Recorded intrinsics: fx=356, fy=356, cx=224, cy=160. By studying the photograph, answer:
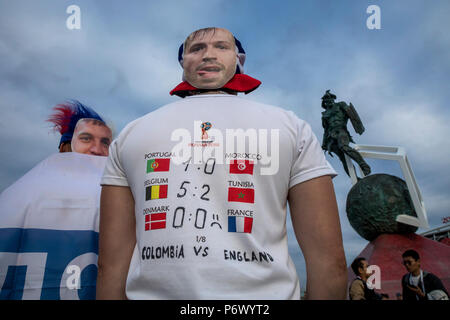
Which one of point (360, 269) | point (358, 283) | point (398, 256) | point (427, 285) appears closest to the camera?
point (358, 283)

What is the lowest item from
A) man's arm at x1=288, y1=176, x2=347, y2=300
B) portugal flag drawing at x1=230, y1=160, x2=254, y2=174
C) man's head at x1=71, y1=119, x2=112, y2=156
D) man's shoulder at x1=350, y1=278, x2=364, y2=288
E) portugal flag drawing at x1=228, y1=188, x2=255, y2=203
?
man's arm at x1=288, y1=176, x2=347, y2=300

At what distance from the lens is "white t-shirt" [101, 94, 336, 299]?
1170 mm

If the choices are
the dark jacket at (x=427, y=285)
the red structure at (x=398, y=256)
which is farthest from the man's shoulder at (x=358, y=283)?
the red structure at (x=398, y=256)

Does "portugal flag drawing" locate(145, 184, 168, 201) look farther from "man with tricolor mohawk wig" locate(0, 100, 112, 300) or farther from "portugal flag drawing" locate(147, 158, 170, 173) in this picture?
"man with tricolor mohawk wig" locate(0, 100, 112, 300)

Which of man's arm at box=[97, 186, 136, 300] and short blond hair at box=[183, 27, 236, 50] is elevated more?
short blond hair at box=[183, 27, 236, 50]

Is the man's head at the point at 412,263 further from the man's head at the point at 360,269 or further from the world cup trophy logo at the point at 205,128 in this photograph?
the world cup trophy logo at the point at 205,128

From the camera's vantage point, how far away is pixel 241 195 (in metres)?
1.25

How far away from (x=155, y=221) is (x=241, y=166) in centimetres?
36

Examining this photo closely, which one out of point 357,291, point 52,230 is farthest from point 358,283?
point 52,230

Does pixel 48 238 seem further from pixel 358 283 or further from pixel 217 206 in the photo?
pixel 358 283

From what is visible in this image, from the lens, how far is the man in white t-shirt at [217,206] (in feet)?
3.87

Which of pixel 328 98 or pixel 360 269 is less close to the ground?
pixel 328 98

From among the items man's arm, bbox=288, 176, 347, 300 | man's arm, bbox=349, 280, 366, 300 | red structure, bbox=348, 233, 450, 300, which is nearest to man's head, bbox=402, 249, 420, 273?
man's arm, bbox=349, 280, 366, 300

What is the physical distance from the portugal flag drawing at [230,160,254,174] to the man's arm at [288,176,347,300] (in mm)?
203
